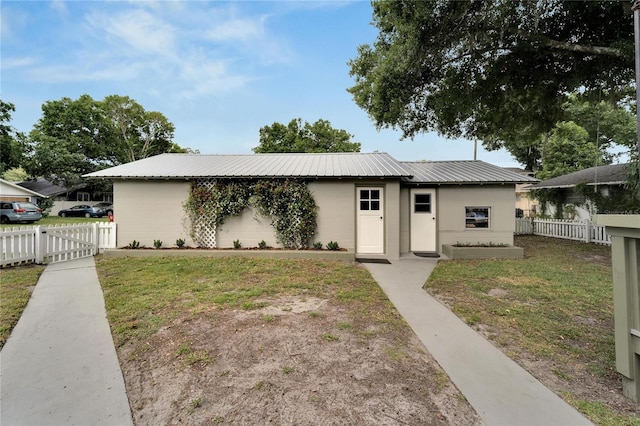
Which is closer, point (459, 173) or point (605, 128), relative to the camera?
point (459, 173)

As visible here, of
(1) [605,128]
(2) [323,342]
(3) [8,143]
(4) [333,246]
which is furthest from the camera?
(1) [605,128]

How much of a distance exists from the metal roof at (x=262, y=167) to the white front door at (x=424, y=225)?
1259mm

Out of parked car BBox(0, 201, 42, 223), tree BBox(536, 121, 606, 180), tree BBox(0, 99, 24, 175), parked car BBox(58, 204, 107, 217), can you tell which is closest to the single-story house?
parked car BBox(0, 201, 42, 223)

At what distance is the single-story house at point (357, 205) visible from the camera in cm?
870

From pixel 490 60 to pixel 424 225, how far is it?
609 centimetres

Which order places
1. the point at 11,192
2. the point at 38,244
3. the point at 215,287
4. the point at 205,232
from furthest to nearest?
the point at 11,192, the point at 205,232, the point at 38,244, the point at 215,287

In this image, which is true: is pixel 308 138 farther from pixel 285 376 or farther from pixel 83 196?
pixel 285 376

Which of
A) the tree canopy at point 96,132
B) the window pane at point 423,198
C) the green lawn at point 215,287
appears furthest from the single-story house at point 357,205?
the tree canopy at point 96,132

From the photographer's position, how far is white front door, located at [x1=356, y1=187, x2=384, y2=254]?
8.70 metres

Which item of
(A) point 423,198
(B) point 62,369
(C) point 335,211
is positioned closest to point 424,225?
(A) point 423,198

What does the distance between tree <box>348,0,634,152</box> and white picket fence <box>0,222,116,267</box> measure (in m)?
10.00

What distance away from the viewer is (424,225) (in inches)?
369

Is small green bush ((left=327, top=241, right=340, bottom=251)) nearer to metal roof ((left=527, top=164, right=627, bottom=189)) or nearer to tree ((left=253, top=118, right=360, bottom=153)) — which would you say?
metal roof ((left=527, top=164, right=627, bottom=189))

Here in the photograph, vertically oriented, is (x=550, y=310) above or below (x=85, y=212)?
A: below
